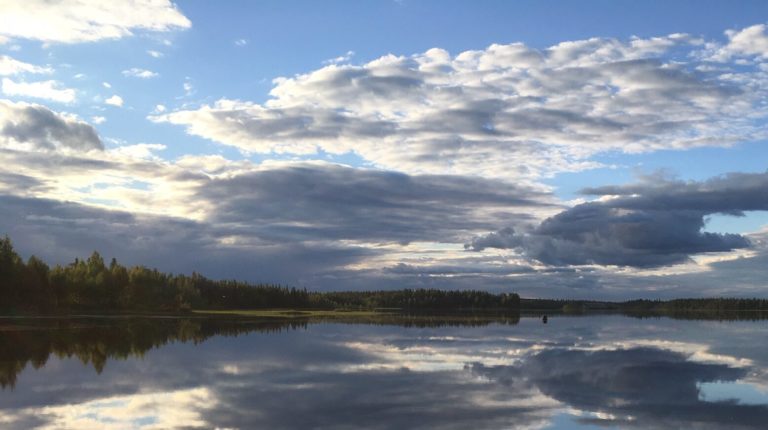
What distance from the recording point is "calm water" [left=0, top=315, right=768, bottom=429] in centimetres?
2784

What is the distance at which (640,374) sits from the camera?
145ft

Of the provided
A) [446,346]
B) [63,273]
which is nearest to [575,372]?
[446,346]

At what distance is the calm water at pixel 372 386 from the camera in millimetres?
27844

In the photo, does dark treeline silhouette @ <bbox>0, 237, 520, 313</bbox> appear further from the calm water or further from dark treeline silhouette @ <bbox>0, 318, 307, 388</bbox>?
the calm water

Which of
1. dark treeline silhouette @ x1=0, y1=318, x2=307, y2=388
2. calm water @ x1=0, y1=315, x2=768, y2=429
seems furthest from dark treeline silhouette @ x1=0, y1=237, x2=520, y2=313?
calm water @ x1=0, y1=315, x2=768, y2=429

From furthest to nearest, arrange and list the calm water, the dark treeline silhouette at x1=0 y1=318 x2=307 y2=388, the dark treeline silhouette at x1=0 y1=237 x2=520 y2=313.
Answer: the dark treeline silhouette at x1=0 y1=237 x2=520 y2=313 < the dark treeline silhouette at x1=0 y1=318 x2=307 y2=388 < the calm water

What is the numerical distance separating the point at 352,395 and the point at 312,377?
7798 mm

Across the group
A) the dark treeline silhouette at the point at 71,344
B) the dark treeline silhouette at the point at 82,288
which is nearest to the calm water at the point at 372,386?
the dark treeline silhouette at the point at 71,344

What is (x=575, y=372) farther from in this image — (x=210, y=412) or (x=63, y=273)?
(x=63, y=273)

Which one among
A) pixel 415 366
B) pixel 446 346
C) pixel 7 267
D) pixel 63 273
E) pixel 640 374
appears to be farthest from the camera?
pixel 63 273

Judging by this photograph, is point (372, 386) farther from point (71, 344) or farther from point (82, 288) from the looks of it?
point (82, 288)

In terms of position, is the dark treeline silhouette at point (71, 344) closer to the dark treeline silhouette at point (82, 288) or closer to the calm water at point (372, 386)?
the calm water at point (372, 386)

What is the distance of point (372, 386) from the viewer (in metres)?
37.4

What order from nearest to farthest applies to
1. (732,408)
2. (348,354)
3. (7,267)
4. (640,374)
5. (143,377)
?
1. (732,408)
2. (143,377)
3. (640,374)
4. (348,354)
5. (7,267)
